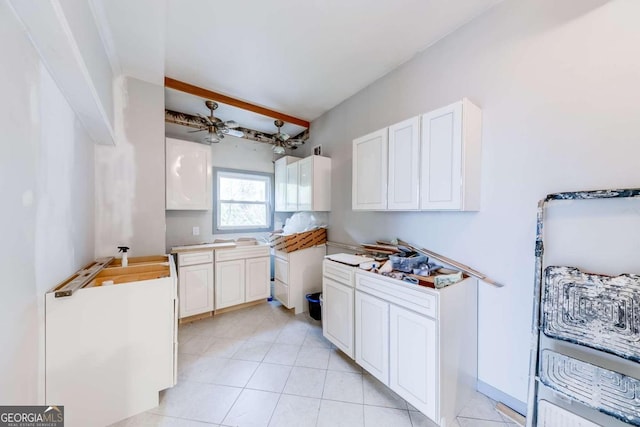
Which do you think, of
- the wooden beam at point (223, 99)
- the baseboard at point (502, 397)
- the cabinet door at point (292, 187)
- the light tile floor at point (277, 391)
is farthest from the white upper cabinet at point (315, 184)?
the baseboard at point (502, 397)

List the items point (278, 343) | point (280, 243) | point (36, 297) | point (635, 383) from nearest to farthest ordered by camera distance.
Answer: point (635, 383), point (36, 297), point (278, 343), point (280, 243)

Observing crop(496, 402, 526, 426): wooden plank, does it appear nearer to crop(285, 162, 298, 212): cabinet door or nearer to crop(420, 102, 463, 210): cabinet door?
crop(420, 102, 463, 210): cabinet door

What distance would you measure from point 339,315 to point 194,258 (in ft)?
6.35

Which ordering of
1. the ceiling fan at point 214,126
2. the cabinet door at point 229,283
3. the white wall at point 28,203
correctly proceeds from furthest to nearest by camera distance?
1. the cabinet door at point 229,283
2. the ceiling fan at point 214,126
3. the white wall at point 28,203

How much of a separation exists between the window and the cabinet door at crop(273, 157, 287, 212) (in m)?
0.19

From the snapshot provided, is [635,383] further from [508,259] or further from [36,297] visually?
[36,297]

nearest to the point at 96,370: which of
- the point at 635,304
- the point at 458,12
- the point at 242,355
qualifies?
the point at 242,355

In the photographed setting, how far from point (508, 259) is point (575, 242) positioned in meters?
0.35

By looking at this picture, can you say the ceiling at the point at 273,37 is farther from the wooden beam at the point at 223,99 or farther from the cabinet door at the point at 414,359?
the cabinet door at the point at 414,359

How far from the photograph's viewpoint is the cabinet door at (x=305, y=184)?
124 inches

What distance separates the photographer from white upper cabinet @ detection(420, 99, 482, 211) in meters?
1.56

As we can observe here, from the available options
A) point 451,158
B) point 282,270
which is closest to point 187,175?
point 282,270

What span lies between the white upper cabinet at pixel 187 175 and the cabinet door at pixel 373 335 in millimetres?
2433

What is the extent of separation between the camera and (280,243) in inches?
123
